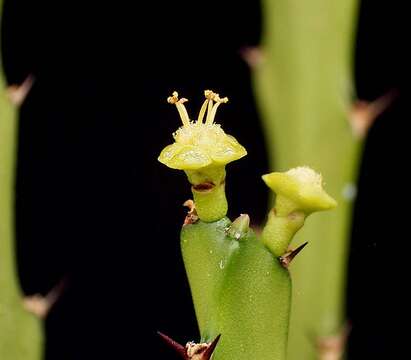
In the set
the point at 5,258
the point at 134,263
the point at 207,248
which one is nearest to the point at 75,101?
the point at 134,263

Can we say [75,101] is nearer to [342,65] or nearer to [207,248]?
[342,65]

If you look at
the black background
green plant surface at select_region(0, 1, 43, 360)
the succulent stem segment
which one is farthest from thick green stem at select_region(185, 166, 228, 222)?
the black background

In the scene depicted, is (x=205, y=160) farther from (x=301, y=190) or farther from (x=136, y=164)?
(x=136, y=164)

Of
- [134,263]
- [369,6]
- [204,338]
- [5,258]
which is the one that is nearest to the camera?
[204,338]

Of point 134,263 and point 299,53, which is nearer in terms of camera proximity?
point 299,53

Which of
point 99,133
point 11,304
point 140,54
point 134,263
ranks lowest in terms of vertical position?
point 134,263

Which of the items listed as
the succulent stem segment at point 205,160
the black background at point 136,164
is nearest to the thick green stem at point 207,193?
the succulent stem segment at point 205,160

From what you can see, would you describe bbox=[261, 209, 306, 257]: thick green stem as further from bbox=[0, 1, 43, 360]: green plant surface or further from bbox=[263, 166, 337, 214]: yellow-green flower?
bbox=[0, 1, 43, 360]: green plant surface

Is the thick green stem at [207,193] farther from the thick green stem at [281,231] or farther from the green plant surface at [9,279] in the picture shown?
the green plant surface at [9,279]
